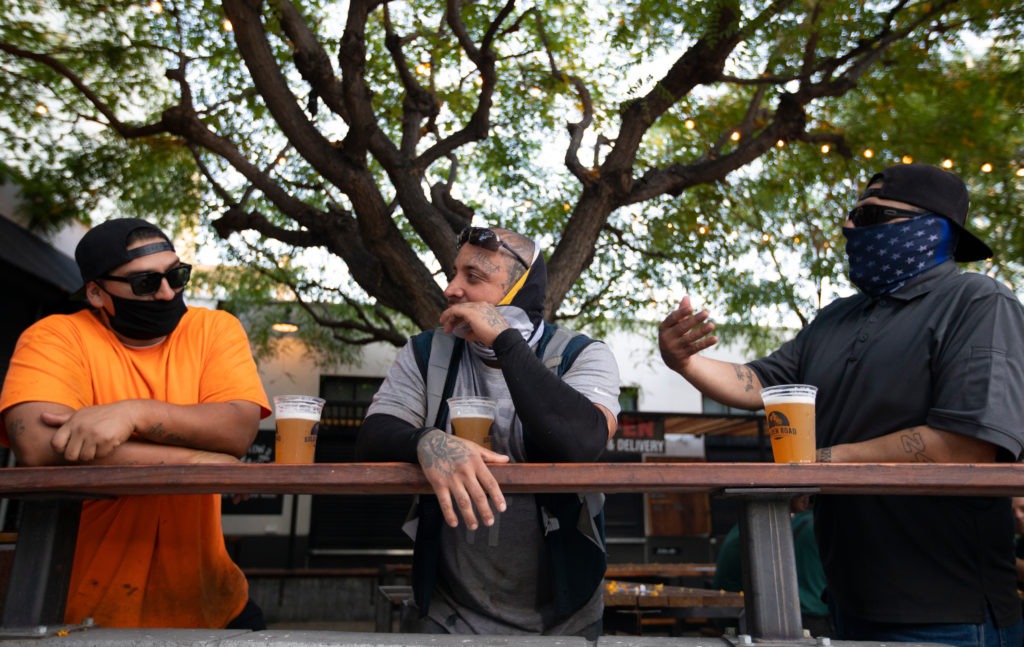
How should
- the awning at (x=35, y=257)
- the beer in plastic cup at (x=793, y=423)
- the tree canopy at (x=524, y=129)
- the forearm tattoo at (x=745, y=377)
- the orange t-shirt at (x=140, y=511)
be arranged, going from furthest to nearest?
the awning at (x=35, y=257)
the tree canopy at (x=524, y=129)
the forearm tattoo at (x=745, y=377)
the orange t-shirt at (x=140, y=511)
the beer in plastic cup at (x=793, y=423)

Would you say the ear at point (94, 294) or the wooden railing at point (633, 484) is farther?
the ear at point (94, 294)

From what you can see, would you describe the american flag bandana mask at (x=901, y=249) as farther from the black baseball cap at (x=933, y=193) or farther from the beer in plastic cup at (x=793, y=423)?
the beer in plastic cup at (x=793, y=423)

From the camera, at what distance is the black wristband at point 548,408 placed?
2.14 metres

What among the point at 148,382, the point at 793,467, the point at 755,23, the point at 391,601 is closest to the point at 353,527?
the point at 391,601

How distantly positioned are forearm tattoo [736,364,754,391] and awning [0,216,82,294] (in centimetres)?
847

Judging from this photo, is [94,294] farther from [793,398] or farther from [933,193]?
[933,193]

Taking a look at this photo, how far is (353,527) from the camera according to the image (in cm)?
1562

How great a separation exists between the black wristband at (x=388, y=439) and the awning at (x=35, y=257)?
7.97 metres

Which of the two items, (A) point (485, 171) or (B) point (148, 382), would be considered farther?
(A) point (485, 171)

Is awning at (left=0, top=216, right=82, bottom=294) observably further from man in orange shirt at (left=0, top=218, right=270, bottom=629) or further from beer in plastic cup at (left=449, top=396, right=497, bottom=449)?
beer in plastic cup at (left=449, top=396, right=497, bottom=449)

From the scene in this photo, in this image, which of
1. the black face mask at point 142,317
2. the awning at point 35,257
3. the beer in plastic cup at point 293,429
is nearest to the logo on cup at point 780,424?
the beer in plastic cup at point 293,429

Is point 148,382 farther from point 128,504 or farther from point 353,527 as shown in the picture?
point 353,527

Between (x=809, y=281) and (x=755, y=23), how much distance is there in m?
6.51

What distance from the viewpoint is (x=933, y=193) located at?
260 centimetres
